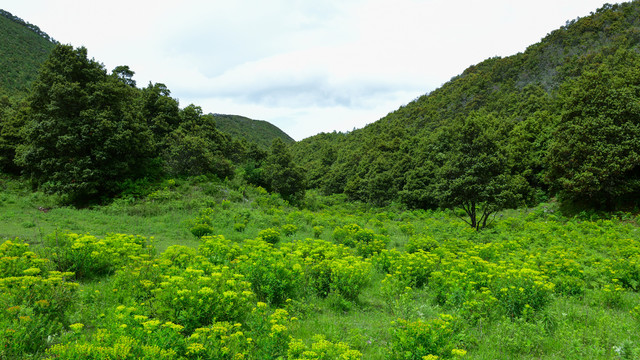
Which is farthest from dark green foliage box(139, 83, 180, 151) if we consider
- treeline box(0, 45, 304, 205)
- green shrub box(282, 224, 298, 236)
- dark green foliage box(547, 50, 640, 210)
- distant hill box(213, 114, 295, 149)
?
distant hill box(213, 114, 295, 149)

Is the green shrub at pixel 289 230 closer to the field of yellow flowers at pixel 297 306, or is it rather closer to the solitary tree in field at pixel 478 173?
the field of yellow flowers at pixel 297 306

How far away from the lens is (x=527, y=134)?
101 ft

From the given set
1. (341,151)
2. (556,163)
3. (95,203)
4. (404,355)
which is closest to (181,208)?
(95,203)

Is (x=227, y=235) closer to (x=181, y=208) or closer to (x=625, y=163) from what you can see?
(x=181, y=208)

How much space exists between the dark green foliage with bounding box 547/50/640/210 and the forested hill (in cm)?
7

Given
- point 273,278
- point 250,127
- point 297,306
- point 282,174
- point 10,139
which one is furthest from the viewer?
point 250,127

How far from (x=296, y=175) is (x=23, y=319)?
97.6 ft

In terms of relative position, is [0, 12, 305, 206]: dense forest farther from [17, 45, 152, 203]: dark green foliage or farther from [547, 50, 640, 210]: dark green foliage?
[547, 50, 640, 210]: dark green foliage

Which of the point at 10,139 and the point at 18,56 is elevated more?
the point at 18,56

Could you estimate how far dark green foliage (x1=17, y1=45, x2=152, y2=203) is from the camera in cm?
1745

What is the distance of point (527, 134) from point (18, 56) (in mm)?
95412

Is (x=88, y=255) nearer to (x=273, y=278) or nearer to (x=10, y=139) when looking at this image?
(x=273, y=278)

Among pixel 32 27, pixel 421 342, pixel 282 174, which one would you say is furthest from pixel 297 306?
pixel 32 27

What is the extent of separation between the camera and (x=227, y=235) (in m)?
13.1
